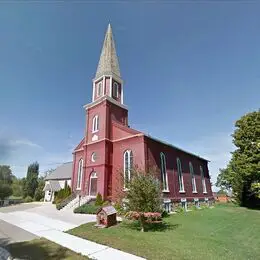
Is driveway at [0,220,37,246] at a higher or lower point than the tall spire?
lower

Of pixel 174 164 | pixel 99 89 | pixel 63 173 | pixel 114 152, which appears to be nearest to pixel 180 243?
pixel 114 152

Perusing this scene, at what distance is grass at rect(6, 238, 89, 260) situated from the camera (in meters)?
6.97

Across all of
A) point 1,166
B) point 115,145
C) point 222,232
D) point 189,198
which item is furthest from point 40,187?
point 222,232

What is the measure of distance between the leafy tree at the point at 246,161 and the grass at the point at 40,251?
74.8 ft

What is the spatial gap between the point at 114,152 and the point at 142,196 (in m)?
11.9

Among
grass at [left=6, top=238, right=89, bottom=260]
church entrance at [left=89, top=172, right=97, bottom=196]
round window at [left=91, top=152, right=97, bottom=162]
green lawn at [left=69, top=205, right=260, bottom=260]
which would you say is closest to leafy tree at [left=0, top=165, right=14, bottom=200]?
church entrance at [left=89, top=172, right=97, bottom=196]

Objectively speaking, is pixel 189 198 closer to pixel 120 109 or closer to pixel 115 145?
pixel 115 145

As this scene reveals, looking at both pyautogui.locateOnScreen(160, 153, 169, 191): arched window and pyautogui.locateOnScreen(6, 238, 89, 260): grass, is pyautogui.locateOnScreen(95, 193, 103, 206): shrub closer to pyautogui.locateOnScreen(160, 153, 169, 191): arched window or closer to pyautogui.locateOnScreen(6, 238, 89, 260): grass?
pyautogui.locateOnScreen(160, 153, 169, 191): arched window

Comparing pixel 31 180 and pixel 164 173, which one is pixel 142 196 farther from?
pixel 31 180

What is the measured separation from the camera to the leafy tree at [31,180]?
4597 cm

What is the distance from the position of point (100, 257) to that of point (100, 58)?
27.6 meters

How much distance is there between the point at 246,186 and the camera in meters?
26.9

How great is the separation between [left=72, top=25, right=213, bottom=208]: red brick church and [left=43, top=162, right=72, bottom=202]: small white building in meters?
13.5

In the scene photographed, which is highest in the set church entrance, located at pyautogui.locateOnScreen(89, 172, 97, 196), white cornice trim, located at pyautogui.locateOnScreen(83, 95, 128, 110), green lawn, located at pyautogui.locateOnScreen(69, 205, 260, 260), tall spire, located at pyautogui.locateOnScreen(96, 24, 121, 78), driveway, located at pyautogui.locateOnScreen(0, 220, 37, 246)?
tall spire, located at pyautogui.locateOnScreen(96, 24, 121, 78)
